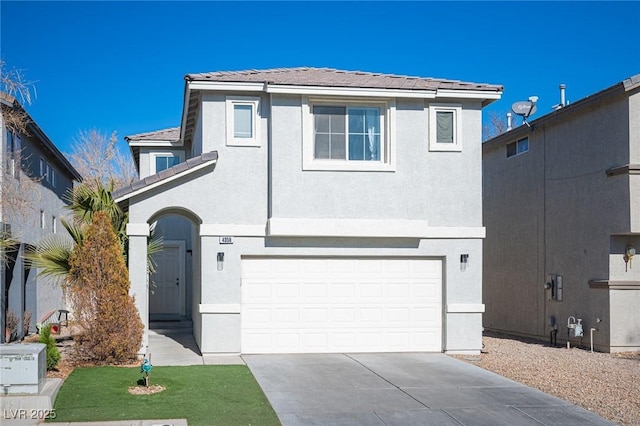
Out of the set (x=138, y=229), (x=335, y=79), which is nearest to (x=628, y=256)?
(x=335, y=79)

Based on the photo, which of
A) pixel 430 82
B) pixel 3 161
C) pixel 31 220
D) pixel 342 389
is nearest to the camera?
pixel 342 389

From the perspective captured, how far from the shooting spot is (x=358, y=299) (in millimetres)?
15789

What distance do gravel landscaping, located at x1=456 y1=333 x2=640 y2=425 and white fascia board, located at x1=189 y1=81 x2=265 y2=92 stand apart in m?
7.05

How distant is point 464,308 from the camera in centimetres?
1591

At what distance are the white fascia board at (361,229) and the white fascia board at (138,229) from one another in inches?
98.2

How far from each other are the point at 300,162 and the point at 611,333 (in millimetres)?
8135

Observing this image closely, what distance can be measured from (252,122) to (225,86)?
3.09 feet

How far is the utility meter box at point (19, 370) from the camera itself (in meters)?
9.89

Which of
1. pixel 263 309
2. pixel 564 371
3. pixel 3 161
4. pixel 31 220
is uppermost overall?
pixel 3 161

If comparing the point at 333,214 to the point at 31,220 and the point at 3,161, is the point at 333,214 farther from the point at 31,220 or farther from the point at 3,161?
the point at 31,220

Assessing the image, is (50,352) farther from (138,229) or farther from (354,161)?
(354,161)

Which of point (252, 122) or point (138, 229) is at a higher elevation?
point (252, 122)

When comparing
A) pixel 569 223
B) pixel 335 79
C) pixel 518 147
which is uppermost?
pixel 335 79

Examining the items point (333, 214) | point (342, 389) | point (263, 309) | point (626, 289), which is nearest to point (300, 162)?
point (333, 214)
